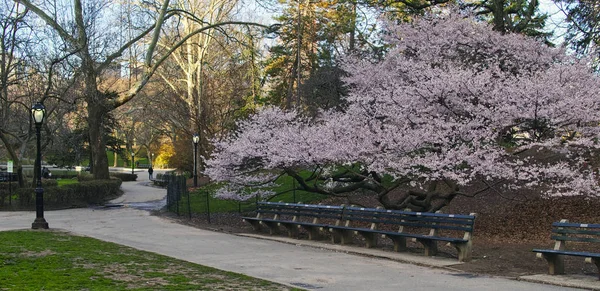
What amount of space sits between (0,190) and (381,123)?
1948cm

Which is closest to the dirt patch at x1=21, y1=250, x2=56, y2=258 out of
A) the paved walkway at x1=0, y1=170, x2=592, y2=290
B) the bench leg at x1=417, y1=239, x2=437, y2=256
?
the paved walkway at x1=0, y1=170, x2=592, y2=290

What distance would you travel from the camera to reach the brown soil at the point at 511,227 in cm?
1078

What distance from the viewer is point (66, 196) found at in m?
28.7

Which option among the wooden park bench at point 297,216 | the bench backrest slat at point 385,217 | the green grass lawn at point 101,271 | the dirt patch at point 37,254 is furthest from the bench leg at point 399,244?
the dirt patch at point 37,254

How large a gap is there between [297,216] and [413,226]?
4.26 m

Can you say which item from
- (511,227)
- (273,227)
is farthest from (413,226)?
(273,227)

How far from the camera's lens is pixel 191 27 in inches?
1866

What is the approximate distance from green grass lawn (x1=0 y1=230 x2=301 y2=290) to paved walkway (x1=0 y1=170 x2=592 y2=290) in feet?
2.59

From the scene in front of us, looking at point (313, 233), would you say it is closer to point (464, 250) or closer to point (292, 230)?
point (292, 230)

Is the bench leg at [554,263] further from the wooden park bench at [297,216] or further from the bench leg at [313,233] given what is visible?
the bench leg at [313,233]

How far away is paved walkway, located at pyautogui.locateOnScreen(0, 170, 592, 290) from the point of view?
912 cm

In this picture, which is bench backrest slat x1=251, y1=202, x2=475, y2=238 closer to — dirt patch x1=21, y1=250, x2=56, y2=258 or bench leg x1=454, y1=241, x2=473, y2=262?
bench leg x1=454, y1=241, x2=473, y2=262

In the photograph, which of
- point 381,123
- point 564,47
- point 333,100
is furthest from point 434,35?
point 333,100

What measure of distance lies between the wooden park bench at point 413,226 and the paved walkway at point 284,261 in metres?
0.79
